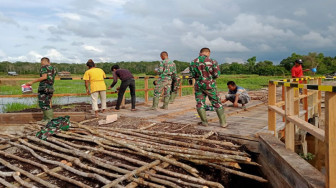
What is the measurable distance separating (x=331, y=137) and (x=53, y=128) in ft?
14.5

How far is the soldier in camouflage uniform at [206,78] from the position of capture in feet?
15.9

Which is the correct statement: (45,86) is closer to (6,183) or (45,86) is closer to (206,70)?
(6,183)

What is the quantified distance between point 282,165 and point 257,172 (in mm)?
970

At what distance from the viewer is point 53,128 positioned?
4742mm

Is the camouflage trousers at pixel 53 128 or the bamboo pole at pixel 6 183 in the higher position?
the camouflage trousers at pixel 53 128

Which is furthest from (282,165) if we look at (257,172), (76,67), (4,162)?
(76,67)

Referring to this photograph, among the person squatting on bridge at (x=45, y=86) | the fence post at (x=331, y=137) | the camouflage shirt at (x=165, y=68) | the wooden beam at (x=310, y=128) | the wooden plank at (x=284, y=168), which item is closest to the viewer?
the fence post at (x=331, y=137)

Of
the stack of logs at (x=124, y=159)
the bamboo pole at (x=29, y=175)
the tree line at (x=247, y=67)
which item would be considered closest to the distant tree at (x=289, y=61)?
the tree line at (x=247, y=67)

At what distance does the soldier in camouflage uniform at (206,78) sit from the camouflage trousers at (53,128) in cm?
268

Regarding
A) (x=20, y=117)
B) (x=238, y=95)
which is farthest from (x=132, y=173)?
(x=238, y=95)

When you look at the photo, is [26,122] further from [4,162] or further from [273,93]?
[273,93]

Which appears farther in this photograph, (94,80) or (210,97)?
(94,80)

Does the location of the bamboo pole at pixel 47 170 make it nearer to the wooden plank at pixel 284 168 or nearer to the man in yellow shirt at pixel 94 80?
the wooden plank at pixel 284 168

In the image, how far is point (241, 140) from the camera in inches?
163
